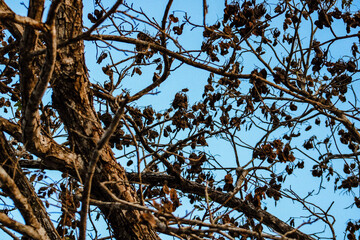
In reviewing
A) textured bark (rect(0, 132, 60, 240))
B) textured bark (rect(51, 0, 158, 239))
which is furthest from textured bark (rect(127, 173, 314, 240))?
textured bark (rect(0, 132, 60, 240))

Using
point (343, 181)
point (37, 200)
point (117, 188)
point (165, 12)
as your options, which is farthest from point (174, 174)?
point (343, 181)


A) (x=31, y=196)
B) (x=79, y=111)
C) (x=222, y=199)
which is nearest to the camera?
(x=31, y=196)

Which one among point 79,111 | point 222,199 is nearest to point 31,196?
point 79,111

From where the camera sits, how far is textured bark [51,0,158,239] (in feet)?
13.4

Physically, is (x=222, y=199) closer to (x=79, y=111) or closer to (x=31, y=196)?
(x=79, y=111)

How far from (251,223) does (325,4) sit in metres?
3.45

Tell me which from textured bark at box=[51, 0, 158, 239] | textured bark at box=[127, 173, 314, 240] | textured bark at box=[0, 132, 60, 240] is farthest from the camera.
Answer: textured bark at box=[127, 173, 314, 240]

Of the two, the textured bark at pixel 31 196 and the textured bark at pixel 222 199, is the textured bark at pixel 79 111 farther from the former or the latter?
the textured bark at pixel 222 199

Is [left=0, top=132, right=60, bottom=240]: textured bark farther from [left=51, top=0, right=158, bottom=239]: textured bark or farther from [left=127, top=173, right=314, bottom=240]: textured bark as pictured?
[left=127, top=173, right=314, bottom=240]: textured bark

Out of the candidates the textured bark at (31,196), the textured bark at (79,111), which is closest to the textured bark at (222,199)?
the textured bark at (79,111)

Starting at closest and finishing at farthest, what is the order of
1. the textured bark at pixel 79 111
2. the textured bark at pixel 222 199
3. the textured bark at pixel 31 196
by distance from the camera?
the textured bark at pixel 31 196
the textured bark at pixel 79 111
the textured bark at pixel 222 199

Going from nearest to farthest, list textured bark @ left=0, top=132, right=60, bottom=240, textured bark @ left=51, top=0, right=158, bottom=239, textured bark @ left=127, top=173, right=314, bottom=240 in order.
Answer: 1. textured bark @ left=0, top=132, right=60, bottom=240
2. textured bark @ left=51, top=0, right=158, bottom=239
3. textured bark @ left=127, top=173, right=314, bottom=240

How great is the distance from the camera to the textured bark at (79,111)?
13.4ft

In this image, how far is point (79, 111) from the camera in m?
4.17
